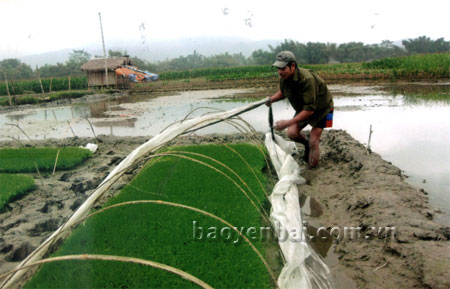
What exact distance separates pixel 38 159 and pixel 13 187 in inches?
59.0

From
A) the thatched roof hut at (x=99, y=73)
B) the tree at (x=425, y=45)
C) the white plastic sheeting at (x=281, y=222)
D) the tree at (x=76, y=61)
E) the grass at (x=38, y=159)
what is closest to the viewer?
the white plastic sheeting at (x=281, y=222)

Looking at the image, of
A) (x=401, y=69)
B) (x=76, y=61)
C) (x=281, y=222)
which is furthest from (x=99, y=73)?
(x=76, y=61)

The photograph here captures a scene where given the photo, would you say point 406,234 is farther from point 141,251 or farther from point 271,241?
point 141,251

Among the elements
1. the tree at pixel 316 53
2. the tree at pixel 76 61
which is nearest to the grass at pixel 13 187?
the tree at pixel 316 53

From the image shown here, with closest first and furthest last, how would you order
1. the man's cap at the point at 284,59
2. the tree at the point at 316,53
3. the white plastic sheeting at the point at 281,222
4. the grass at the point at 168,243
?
the white plastic sheeting at the point at 281,222, the grass at the point at 168,243, the man's cap at the point at 284,59, the tree at the point at 316,53

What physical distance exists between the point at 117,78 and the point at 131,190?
23.5 metres

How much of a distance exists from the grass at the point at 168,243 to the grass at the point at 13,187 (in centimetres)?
161

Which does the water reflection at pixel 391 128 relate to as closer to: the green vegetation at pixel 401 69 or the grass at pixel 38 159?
the grass at pixel 38 159

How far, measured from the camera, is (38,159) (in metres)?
5.86

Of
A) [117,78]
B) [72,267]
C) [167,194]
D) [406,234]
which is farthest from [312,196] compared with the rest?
[117,78]

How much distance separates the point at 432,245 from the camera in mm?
2375

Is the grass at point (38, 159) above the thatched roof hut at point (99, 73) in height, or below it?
below

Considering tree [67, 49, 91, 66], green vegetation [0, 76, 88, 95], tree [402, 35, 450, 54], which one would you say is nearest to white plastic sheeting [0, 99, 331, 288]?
green vegetation [0, 76, 88, 95]

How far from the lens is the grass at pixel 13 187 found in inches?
164
